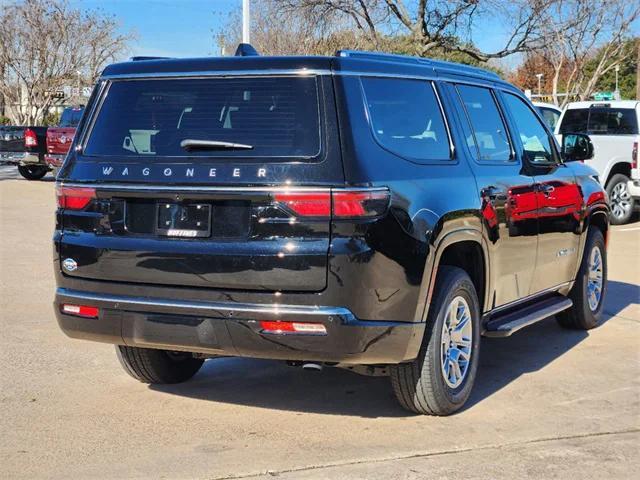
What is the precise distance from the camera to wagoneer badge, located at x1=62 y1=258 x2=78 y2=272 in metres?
4.67

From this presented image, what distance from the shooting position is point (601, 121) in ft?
50.3

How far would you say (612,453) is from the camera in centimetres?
449

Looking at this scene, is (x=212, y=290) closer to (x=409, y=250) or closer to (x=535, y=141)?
(x=409, y=250)

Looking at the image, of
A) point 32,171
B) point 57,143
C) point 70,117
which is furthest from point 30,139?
point 32,171

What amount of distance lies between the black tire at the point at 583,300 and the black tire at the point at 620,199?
8.18 meters

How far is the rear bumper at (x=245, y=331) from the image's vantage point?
13.9 ft

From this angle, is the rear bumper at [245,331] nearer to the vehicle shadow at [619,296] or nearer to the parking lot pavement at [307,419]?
the parking lot pavement at [307,419]

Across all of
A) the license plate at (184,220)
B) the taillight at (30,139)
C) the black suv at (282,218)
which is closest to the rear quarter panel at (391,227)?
the black suv at (282,218)

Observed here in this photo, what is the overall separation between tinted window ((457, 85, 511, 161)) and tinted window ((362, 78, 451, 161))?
0.37 meters

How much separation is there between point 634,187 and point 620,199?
1.94 feet

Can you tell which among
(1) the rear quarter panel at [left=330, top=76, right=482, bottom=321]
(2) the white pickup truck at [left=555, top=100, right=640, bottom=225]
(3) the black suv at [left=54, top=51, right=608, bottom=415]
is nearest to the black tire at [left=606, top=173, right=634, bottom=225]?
(2) the white pickup truck at [left=555, top=100, right=640, bottom=225]

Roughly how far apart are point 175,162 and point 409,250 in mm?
1265

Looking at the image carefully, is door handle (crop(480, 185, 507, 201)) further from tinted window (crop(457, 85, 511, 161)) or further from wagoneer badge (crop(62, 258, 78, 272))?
wagoneer badge (crop(62, 258, 78, 272))

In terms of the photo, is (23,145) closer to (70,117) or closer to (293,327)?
(70,117)
